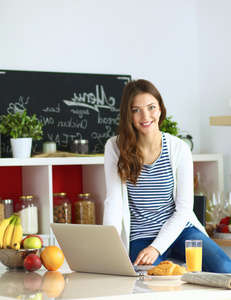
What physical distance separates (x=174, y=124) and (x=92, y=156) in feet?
2.06

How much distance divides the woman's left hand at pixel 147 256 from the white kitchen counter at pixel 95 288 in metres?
0.41

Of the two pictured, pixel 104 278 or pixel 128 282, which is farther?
pixel 104 278

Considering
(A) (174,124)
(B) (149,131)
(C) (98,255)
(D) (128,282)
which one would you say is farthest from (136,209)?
(A) (174,124)

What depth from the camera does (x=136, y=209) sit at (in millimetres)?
2703

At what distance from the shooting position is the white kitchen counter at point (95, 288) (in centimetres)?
155

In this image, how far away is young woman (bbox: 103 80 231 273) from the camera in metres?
2.64

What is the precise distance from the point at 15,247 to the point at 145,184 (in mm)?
793

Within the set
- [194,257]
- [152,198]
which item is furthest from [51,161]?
[194,257]

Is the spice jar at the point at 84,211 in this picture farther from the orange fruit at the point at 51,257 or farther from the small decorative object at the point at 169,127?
the orange fruit at the point at 51,257

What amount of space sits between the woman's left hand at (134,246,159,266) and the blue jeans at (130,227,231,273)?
9 cm

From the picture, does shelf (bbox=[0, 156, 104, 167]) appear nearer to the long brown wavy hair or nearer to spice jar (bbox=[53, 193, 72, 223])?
spice jar (bbox=[53, 193, 72, 223])

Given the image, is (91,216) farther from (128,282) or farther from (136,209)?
(128,282)

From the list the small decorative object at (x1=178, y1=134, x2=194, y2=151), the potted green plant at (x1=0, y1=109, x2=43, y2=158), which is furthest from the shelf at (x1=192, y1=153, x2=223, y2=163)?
the potted green plant at (x1=0, y1=109, x2=43, y2=158)

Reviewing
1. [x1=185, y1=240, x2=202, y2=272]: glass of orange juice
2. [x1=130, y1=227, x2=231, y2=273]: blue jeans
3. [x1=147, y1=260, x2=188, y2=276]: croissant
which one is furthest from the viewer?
[x1=130, y1=227, x2=231, y2=273]: blue jeans
